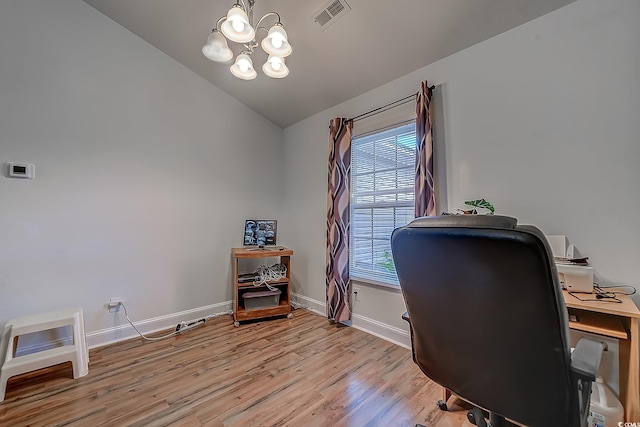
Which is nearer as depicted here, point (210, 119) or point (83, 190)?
point (83, 190)

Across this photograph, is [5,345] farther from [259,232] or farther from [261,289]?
[259,232]

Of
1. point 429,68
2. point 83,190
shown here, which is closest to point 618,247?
point 429,68

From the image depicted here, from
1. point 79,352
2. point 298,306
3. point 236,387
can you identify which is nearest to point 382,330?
point 298,306

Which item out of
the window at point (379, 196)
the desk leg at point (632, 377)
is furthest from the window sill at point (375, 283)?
the desk leg at point (632, 377)

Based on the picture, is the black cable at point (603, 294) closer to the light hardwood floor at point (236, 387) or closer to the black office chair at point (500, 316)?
the black office chair at point (500, 316)

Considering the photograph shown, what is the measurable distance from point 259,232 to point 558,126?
2.92 m

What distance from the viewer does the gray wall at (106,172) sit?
1995 mm

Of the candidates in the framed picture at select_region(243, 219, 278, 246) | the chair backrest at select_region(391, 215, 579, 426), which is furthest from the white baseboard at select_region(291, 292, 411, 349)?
the chair backrest at select_region(391, 215, 579, 426)

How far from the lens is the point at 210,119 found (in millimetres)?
3027

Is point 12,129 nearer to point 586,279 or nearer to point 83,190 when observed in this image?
point 83,190

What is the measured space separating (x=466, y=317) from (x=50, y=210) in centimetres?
300

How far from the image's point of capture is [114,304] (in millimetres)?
2354

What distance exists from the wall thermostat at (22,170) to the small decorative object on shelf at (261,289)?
1.74 metres

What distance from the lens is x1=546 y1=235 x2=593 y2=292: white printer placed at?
4.31 ft
